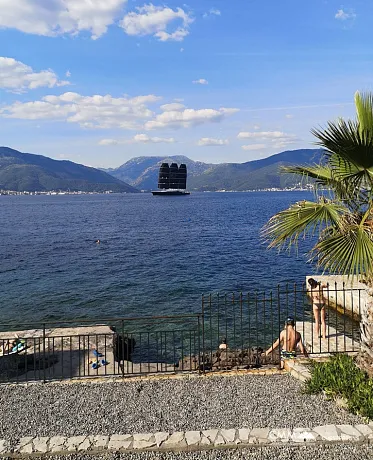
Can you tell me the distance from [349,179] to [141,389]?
6.28 m

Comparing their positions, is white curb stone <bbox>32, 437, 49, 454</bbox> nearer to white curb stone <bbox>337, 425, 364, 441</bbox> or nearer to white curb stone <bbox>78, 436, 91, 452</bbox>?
white curb stone <bbox>78, 436, 91, 452</bbox>

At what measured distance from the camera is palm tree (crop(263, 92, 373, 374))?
23.3ft

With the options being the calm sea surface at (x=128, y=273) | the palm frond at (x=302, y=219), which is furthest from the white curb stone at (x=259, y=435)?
the calm sea surface at (x=128, y=273)

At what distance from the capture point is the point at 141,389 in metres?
9.09

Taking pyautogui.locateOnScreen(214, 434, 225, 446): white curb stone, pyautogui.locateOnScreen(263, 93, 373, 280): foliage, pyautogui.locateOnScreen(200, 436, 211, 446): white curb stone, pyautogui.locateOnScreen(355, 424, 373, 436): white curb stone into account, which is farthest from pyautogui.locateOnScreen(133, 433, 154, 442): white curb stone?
pyautogui.locateOnScreen(263, 93, 373, 280): foliage

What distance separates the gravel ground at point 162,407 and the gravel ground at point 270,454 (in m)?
0.60

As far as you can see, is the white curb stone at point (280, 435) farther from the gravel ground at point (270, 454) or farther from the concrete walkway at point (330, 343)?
the concrete walkway at point (330, 343)

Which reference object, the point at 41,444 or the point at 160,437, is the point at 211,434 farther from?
the point at 41,444

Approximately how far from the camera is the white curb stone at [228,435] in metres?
6.82

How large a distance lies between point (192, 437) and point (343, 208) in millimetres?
5104

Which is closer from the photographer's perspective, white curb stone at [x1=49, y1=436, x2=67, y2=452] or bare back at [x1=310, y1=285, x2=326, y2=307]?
white curb stone at [x1=49, y1=436, x2=67, y2=452]

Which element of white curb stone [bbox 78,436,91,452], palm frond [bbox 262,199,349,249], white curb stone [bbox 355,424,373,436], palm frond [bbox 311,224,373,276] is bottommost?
white curb stone [bbox 78,436,91,452]

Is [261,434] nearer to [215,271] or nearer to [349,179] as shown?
[349,179]

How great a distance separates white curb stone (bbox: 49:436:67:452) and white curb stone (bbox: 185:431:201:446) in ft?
6.83
